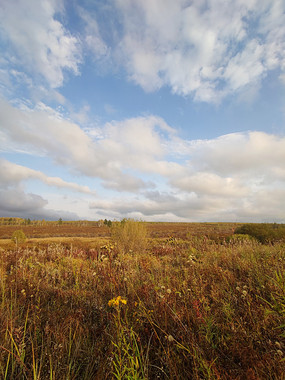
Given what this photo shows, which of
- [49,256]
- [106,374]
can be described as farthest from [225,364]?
[49,256]

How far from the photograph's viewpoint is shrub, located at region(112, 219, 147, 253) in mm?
10508

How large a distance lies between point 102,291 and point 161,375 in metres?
2.04

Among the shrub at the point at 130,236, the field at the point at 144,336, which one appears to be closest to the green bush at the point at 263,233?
the shrub at the point at 130,236

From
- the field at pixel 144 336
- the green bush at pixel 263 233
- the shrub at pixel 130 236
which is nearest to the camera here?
the field at pixel 144 336

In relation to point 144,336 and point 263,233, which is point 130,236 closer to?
point 144,336

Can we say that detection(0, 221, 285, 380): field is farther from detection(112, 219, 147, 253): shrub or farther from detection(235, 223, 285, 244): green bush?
detection(235, 223, 285, 244): green bush

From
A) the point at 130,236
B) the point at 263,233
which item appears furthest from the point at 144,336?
the point at 263,233

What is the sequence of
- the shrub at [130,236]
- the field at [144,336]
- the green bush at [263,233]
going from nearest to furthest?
the field at [144,336], the shrub at [130,236], the green bush at [263,233]

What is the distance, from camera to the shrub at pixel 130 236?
10.5 metres

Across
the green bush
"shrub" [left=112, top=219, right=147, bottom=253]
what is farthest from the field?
the green bush

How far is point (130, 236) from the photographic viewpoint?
10789 millimetres

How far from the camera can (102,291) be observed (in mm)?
3619

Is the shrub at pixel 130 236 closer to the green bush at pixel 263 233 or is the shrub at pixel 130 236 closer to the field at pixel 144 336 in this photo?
the field at pixel 144 336

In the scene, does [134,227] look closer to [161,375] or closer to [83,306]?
[83,306]
